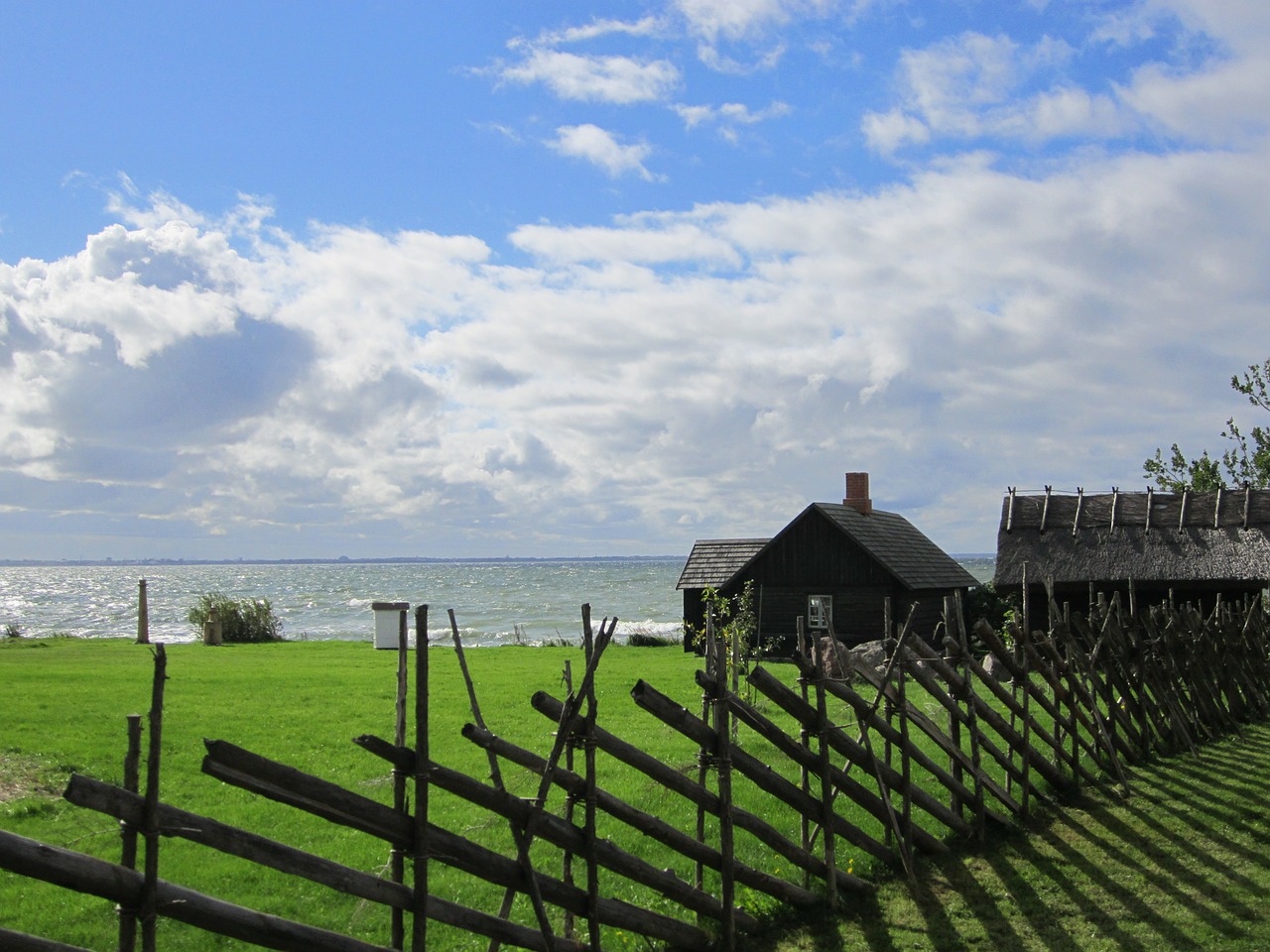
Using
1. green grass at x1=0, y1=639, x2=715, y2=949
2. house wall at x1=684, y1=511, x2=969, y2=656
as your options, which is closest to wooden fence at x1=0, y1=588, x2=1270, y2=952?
green grass at x1=0, y1=639, x2=715, y2=949

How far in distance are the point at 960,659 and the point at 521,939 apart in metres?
5.26

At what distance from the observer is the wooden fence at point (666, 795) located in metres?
4.15

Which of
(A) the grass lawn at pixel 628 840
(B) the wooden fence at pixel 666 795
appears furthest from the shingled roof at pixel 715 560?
(B) the wooden fence at pixel 666 795

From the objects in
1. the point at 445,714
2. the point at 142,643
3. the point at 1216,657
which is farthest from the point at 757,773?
the point at 142,643

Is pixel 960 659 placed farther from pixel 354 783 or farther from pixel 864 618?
pixel 864 618

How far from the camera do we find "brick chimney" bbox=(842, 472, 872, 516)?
32.8 m

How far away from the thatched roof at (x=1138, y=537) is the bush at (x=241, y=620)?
23.6m

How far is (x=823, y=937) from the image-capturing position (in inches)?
264

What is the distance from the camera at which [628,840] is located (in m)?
8.66

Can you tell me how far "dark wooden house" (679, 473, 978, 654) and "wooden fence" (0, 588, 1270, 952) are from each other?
16.6 metres

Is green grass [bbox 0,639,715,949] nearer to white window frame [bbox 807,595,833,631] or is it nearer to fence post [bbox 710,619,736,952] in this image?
fence post [bbox 710,619,736,952]

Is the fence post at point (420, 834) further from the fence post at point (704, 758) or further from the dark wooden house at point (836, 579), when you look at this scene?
the dark wooden house at point (836, 579)

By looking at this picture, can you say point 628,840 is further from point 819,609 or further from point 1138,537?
point 819,609

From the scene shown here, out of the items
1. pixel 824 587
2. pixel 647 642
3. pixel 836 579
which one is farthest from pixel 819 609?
pixel 647 642
